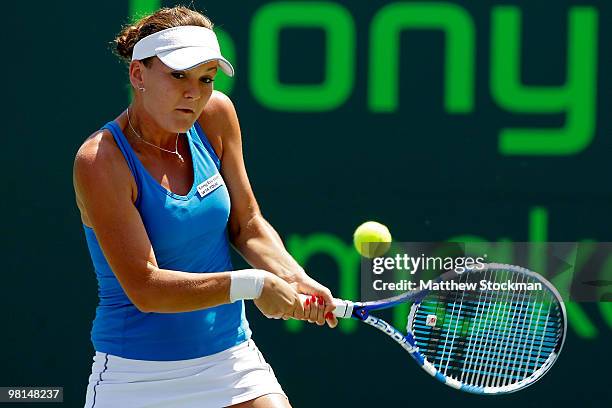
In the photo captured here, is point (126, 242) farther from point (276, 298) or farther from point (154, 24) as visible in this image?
point (154, 24)

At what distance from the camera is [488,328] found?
3.58 m

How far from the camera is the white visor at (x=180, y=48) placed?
2824 mm

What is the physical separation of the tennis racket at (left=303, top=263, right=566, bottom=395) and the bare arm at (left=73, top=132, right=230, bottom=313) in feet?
2.28

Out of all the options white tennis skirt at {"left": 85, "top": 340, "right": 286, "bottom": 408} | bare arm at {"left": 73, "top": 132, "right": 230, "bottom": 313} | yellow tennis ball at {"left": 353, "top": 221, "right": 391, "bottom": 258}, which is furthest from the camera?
yellow tennis ball at {"left": 353, "top": 221, "right": 391, "bottom": 258}

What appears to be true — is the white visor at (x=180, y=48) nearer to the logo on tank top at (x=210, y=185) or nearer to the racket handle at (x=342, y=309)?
the logo on tank top at (x=210, y=185)

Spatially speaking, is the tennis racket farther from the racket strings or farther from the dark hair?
the dark hair

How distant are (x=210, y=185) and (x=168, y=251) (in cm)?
19

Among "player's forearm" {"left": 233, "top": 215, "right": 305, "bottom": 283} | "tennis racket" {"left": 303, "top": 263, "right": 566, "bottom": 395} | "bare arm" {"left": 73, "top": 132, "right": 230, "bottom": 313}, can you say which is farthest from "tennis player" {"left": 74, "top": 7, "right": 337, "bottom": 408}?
"tennis racket" {"left": 303, "top": 263, "right": 566, "bottom": 395}

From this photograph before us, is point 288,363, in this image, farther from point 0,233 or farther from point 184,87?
point 184,87

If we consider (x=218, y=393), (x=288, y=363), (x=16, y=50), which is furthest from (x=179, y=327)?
(x=16, y=50)

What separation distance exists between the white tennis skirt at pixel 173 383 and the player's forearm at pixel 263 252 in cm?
27

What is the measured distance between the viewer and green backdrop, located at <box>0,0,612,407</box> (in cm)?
447

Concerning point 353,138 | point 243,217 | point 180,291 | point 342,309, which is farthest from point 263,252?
point 353,138

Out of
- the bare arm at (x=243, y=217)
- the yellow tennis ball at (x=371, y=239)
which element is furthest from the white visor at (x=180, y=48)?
the yellow tennis ball at (x=371, y=239)
